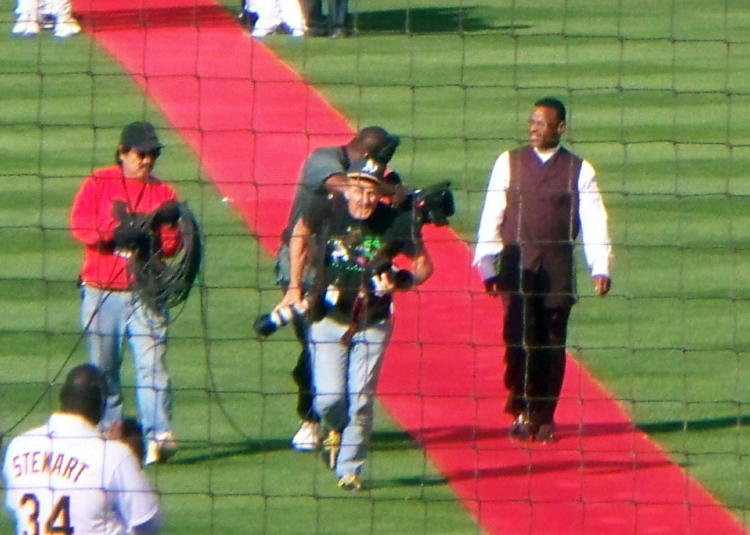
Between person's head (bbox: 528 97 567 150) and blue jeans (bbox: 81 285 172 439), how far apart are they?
2.01 m

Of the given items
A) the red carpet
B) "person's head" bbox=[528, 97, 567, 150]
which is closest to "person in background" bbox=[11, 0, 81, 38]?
the red carpet

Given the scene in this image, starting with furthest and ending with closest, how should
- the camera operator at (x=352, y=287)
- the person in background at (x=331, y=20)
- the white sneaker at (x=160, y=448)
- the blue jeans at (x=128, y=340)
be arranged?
1. the person in background at (x=331, y=20)
2. the white sneaker at (x=160, y=448)
3. the blue jeans at (x=128, y=340)
4. the camera operator at (x=352, y=287)

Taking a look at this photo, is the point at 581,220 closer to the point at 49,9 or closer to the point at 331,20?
the point at 331,20

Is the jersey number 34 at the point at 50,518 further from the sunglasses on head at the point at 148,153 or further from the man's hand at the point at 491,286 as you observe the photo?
the man's hand at the point at 491,286

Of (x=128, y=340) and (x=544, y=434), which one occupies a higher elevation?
(x=128, y=340)

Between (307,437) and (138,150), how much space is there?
5.54 ft

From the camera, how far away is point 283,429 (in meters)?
9.63

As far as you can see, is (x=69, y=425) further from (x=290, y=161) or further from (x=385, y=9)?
(x=385, y=9)

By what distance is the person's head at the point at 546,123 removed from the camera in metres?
9.13

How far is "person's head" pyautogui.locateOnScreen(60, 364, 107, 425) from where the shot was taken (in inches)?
253

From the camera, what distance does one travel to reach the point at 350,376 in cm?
857

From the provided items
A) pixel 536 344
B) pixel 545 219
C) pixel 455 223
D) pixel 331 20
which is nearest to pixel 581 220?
pixel 545 219

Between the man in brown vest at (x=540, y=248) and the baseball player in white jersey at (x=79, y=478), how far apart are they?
9.88ft

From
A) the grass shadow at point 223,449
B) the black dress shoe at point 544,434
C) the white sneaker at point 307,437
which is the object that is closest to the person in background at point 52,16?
the grass shadow at point 223,449
